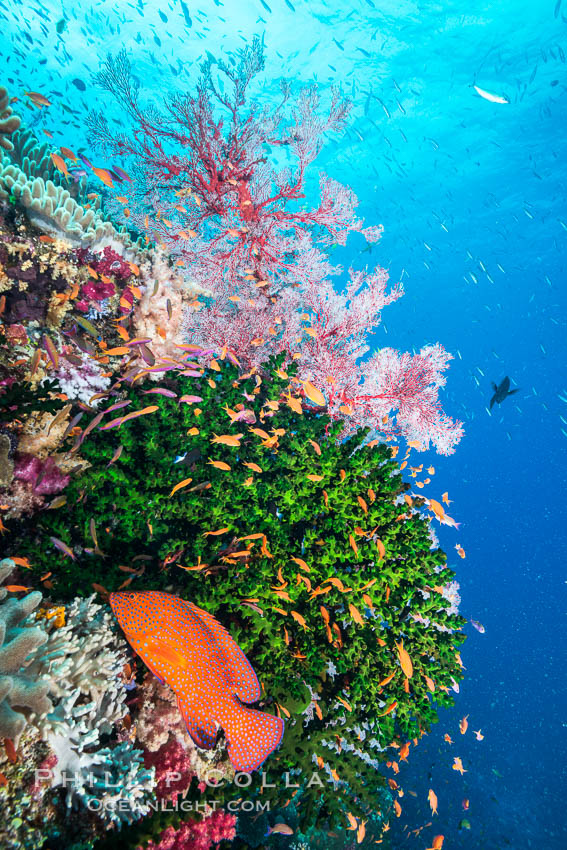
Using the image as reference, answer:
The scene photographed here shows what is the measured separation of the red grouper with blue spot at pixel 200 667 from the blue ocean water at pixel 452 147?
26.6 ft

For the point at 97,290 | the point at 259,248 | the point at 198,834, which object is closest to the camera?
the point at 198,834

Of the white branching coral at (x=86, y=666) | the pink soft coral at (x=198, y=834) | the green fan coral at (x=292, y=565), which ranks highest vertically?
the green fan coral at (x=292, y=565)

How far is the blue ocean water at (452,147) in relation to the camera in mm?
19562

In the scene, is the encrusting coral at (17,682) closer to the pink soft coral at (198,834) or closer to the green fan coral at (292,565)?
the green fan coral at (292,565)

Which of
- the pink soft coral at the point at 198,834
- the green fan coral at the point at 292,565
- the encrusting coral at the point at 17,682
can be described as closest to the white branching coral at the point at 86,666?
the encrusting coral at the point at 17,682

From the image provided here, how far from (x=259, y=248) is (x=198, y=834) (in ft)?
22.8

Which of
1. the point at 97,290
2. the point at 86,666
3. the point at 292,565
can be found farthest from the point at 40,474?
the point at 292,565

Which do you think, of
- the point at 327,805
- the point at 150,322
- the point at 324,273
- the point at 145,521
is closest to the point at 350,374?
the point at 324,273

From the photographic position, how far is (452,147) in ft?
97.6

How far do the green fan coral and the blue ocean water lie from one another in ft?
20.7

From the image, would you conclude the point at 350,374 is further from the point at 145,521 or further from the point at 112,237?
the point at 112,237

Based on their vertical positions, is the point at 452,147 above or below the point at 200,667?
above

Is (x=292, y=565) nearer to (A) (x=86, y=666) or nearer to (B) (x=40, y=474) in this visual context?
(A) (x=86, y=666)

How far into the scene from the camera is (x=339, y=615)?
13.0 ft
